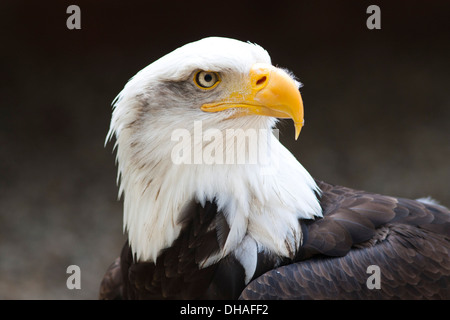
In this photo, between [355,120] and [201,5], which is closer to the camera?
[201,5]

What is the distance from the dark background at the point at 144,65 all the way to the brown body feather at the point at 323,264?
2.61 metres

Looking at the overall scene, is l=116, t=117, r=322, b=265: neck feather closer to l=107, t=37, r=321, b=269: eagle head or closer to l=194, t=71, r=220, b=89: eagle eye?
l=107, t=37, r=321, b=269: eagle head

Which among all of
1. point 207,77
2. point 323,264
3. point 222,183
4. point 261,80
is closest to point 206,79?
point 207,77

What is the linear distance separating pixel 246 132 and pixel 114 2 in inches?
119

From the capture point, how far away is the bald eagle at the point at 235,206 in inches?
84.7

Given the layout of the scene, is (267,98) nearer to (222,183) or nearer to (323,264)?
(222,183)

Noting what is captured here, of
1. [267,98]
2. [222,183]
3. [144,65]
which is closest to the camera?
[267,98]

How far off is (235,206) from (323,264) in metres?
0.40

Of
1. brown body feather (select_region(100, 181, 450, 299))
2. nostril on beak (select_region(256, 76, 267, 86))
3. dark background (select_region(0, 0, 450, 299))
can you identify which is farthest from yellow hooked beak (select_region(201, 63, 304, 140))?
dark background (select_region(0, 0, 450, 299))

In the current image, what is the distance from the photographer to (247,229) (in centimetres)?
227

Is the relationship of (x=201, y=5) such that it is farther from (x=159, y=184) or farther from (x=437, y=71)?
(x=159, y=184)

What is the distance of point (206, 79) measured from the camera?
2.17 metres

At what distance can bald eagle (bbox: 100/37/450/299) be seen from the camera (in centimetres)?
215
